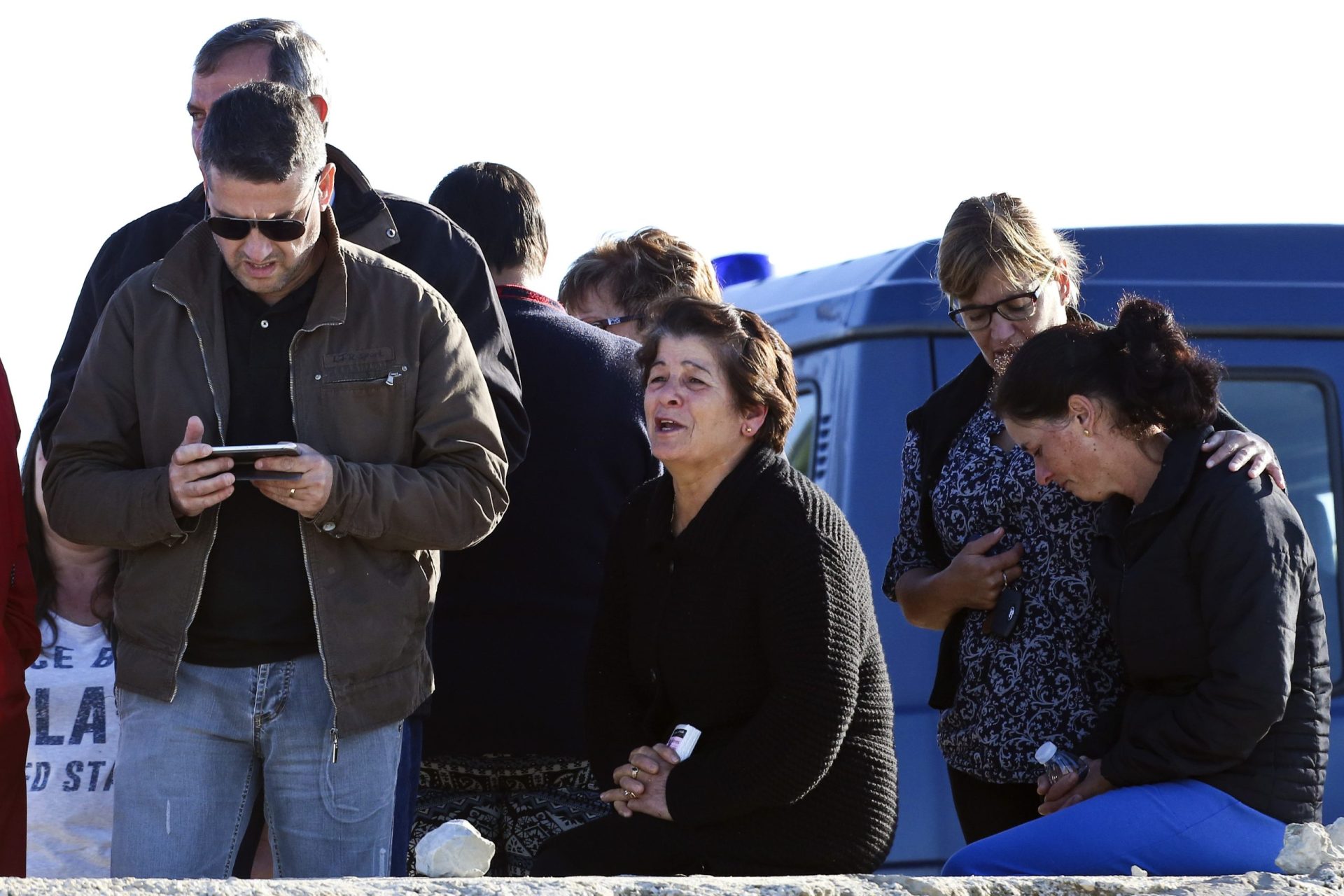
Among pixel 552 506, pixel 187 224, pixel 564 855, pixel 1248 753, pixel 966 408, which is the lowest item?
pixel 564 855

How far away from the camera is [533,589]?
3.60 metres

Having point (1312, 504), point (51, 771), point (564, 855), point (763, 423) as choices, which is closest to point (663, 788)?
point (564, 855)

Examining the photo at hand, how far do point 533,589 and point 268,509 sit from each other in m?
0.80

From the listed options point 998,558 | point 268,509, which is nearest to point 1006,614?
point 998,558

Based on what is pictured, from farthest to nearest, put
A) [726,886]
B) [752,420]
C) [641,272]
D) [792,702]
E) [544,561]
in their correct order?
[641,272], [544,561], [752,420], [792,702], [726,886]

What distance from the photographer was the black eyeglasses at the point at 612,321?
4434 millimetres

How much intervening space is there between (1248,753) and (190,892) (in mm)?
1768

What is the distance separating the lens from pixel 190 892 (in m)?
2.16

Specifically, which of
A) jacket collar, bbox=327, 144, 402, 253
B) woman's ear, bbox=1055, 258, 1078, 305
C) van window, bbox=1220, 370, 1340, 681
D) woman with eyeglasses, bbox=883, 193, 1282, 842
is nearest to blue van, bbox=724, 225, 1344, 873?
van window, bbox=1220, 370, 1340, 681

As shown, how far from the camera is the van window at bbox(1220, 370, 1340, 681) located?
468 cm

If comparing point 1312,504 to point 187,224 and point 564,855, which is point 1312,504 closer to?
point 564,855

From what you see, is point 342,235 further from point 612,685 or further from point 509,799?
point 509,799

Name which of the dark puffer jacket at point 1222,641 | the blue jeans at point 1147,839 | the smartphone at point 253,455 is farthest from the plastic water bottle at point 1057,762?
the smartphone at point 253,455

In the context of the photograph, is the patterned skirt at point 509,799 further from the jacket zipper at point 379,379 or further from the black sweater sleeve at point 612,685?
the jacket zipper at point 379,379
